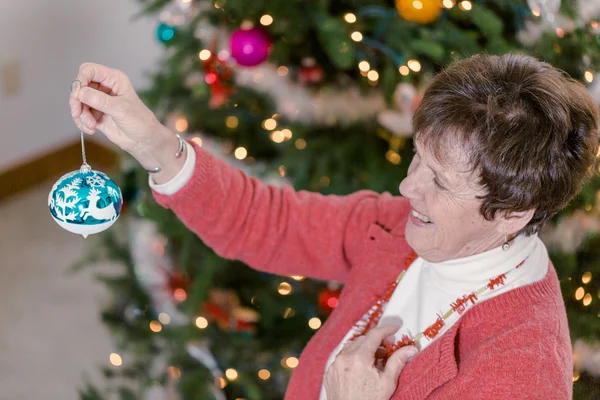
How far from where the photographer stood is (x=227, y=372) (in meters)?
1.90

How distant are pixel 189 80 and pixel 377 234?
34.0 inches

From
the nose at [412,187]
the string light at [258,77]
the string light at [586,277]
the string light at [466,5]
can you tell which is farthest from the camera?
the string light at [258,77]

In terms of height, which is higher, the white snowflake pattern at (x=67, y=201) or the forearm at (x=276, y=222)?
the white snowflake pattern at (x=67, y=201)

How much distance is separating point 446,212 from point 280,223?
304 millimetres

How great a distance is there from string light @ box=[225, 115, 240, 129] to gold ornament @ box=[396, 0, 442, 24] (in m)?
0.51

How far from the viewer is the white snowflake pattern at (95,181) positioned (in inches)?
39.1

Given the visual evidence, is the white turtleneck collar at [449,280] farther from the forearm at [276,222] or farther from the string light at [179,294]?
the string light at [179,294]

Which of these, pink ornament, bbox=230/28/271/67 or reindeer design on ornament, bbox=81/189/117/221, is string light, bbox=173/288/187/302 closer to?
pink ornament, bbox=230/28/271/67

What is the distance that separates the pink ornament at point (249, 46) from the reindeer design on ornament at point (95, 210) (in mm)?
743

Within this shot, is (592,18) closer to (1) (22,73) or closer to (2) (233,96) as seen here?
(2) (233,96)

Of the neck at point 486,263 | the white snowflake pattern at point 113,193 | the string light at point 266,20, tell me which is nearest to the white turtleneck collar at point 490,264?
the neck at point 486,263

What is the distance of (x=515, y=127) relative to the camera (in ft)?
2.94

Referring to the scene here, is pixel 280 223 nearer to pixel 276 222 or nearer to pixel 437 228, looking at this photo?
pixel 276 222

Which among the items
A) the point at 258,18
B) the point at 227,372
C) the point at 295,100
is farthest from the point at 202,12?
the point at 227,372
